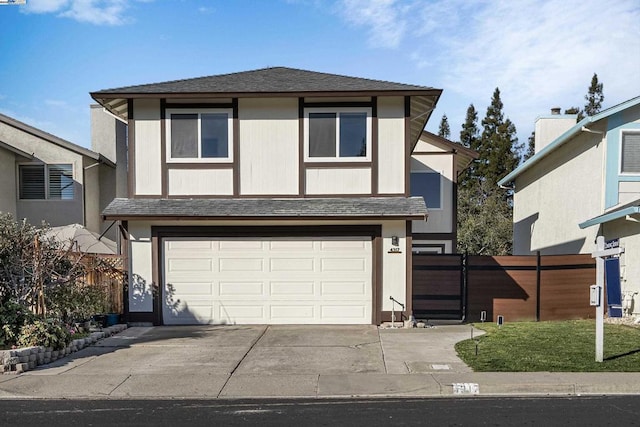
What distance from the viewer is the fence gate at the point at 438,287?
528 inches

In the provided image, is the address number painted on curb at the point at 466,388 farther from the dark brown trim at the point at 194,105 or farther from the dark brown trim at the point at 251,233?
the dark brown trim at the point at 194,105

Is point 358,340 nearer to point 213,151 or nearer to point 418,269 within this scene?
point 418,269

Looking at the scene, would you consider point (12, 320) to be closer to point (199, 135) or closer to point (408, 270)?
point (199, 135)

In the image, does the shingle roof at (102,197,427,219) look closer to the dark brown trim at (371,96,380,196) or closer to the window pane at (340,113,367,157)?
the dark brown trim at (371,96,380,196)

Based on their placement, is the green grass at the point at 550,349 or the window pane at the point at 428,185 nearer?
the green grass at the point at 550,349

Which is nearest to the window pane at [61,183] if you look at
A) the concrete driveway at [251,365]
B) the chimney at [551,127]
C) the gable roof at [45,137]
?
the gable roof at [45,137]

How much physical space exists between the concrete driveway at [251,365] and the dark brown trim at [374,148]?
3.47 m

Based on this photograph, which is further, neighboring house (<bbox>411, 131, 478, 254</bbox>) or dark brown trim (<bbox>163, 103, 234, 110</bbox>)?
neighboring house (<bbox>411, 131, 478, 254</bbox>)

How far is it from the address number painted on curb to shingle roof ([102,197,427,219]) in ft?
15.7

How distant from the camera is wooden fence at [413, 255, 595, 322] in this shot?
13164 millimetres

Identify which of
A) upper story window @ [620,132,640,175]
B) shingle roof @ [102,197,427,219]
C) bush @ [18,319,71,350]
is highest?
upper story window @ [620,132,640,175]

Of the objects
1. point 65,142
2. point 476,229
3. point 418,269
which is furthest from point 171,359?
point 476,229

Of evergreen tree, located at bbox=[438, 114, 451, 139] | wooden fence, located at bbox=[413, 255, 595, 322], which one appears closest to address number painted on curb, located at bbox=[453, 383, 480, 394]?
wooden fence, located at bbox=[413, 255, 595, 322]

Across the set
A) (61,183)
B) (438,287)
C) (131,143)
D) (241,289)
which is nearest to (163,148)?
(131,143)
